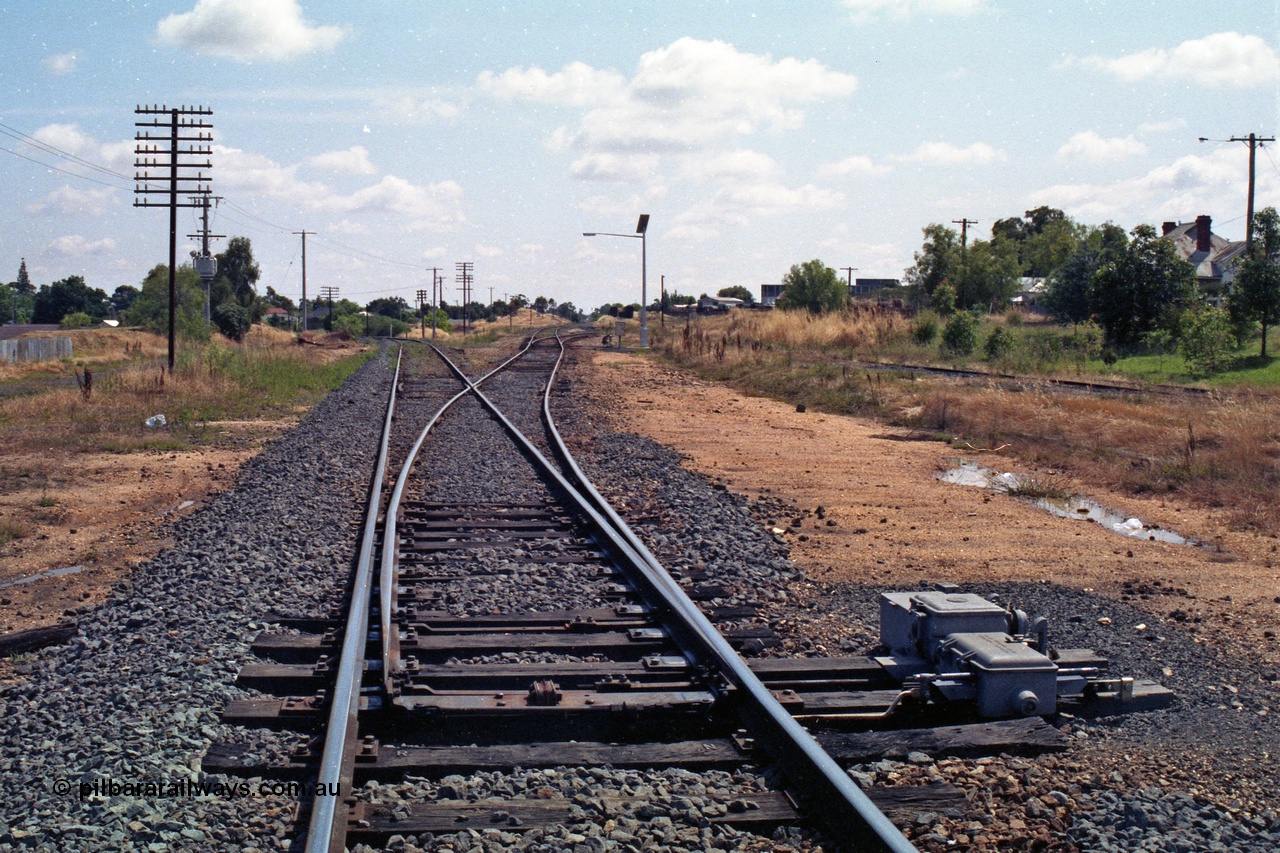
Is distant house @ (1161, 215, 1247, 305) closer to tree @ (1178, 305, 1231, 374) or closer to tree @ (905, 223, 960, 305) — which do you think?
tree @ (905, 223, 960, 305)

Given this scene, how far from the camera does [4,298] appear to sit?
139m

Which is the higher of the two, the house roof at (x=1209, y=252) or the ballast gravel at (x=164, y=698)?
the house roof at (x=1209, y=252)

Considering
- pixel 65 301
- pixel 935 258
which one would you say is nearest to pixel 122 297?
pixel 65 301

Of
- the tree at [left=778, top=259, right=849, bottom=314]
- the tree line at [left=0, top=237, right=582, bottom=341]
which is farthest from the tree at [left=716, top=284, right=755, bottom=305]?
the tree at [left=778, top=259, right=849, bottom=314]

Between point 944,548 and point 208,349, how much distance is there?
26.7 meters

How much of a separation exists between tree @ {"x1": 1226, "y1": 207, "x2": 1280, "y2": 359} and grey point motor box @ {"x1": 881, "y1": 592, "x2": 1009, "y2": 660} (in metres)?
37.5

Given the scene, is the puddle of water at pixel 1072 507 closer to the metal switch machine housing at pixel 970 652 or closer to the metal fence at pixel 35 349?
the metal switch machine housing at pixel 970 652

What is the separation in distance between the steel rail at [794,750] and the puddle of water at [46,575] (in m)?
4.34

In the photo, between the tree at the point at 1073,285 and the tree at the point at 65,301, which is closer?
the tree at the point at 1073,285

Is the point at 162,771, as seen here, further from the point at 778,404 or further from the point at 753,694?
the point at 778,404

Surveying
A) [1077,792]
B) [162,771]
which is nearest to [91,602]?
[162,771]

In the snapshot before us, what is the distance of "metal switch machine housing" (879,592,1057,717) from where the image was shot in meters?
4.56

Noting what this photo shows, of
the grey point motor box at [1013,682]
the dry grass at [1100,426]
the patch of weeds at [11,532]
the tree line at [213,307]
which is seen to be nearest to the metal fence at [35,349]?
the tree line at [213,307]

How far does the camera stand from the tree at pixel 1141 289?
41094mm
